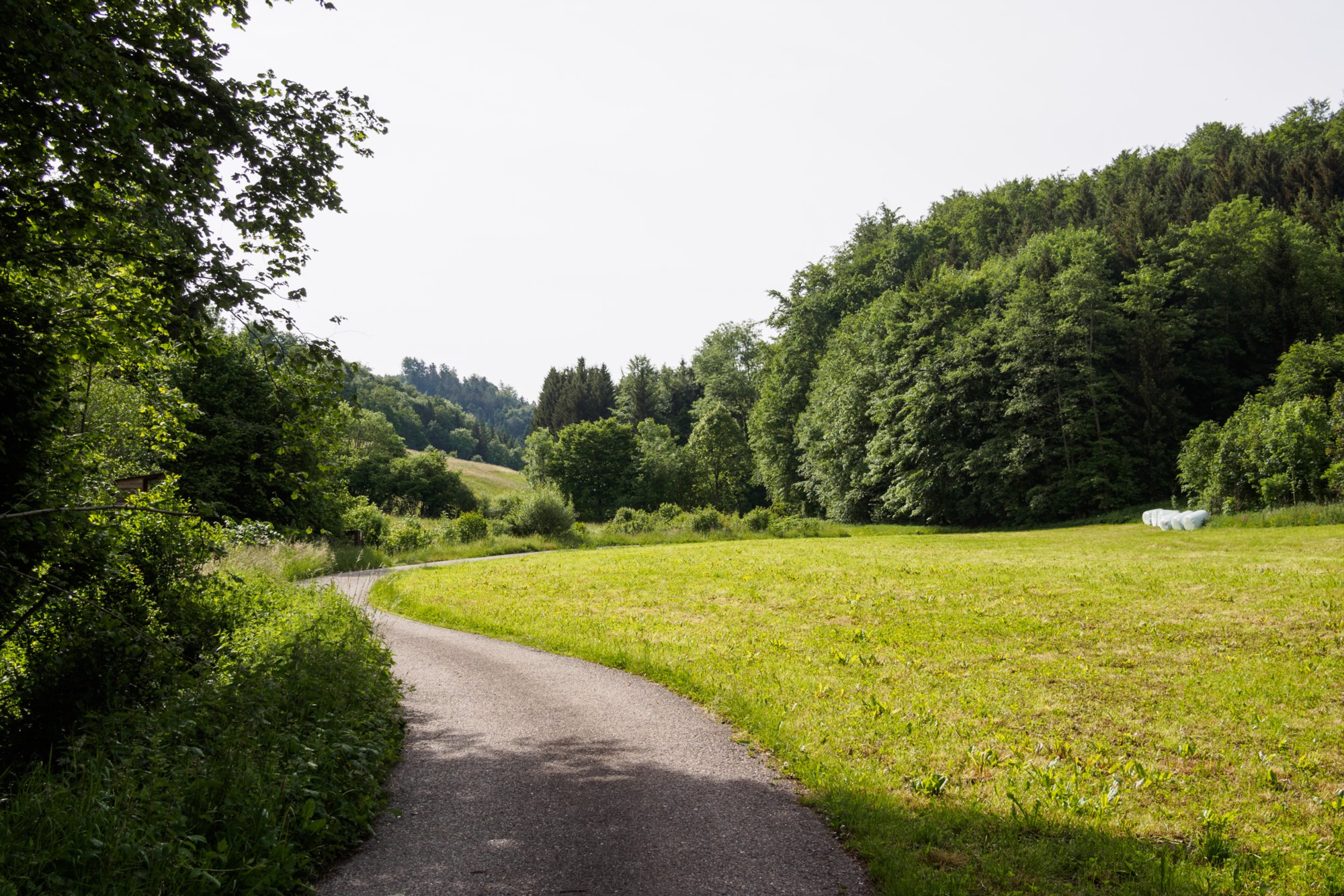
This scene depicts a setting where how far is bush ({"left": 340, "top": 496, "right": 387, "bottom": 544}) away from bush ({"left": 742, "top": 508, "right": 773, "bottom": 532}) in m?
18.4

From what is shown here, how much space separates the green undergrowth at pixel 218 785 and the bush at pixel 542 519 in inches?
1123

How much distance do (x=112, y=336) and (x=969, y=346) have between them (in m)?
43.6

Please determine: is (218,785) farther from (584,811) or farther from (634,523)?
(634,523)

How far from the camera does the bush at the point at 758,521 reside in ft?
129

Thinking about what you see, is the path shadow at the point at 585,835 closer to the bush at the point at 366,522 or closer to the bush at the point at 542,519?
the bush at the point at 366,522

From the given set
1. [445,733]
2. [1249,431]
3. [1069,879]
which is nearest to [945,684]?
[1069,879]

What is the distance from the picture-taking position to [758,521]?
39.7 metres

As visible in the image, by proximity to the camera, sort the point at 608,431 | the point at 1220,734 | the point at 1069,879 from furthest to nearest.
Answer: the point at 608,431, the point at 1220,734, the point at 1069,879

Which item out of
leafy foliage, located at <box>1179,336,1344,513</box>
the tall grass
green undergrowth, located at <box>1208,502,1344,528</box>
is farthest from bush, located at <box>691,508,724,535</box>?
leafy foliage, located at <box>1179,336,1344,513</box>

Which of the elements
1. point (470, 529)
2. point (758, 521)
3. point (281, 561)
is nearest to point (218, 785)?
point (281, 561)

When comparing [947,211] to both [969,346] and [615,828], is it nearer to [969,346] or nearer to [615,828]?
[969,346]

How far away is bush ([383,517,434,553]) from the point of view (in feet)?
102

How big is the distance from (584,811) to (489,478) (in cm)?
9235

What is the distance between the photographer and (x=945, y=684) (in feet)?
30.7
